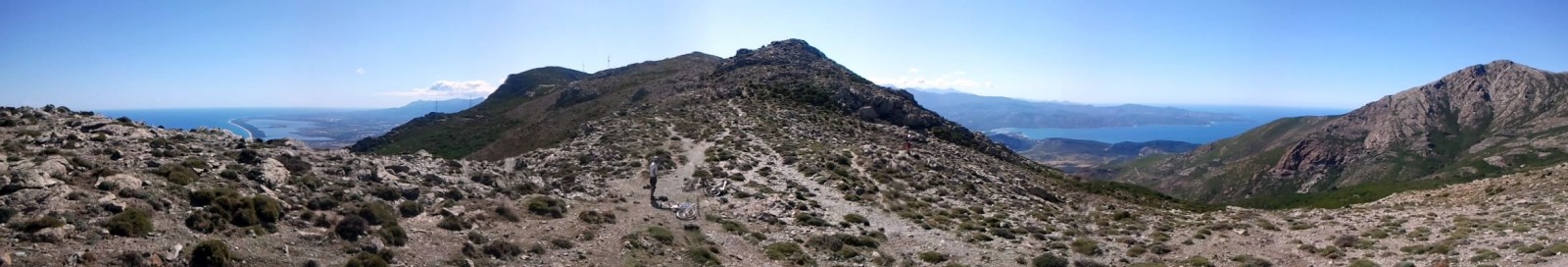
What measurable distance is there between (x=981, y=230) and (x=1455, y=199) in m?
28.8

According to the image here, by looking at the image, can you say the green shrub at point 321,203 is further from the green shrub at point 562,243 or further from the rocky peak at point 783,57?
the rocky peak at point 783,57

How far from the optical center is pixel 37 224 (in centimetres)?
1341

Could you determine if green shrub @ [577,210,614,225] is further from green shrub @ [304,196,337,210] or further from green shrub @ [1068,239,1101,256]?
green shrub @ [1068,239,1101,256]

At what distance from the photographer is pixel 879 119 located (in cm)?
7600

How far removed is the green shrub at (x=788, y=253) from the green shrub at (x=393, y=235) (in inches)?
415

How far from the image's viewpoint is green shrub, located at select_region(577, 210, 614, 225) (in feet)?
79.6

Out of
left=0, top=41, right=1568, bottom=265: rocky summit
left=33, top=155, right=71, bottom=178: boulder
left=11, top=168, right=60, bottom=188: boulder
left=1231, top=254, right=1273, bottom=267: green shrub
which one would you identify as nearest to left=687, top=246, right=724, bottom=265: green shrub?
left=0, top=41, right=1568, bottom=265: rocky summit

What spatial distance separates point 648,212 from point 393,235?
11.7 metres

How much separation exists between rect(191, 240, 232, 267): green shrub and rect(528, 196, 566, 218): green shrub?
11169mm

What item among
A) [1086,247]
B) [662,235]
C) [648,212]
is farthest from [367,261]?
[1086,247]

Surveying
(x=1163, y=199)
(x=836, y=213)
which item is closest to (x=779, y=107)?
(x=1163, y=199)

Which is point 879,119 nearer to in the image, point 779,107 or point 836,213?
point 779,107

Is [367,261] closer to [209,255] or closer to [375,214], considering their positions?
[209,255]

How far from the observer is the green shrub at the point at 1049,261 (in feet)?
73.7
